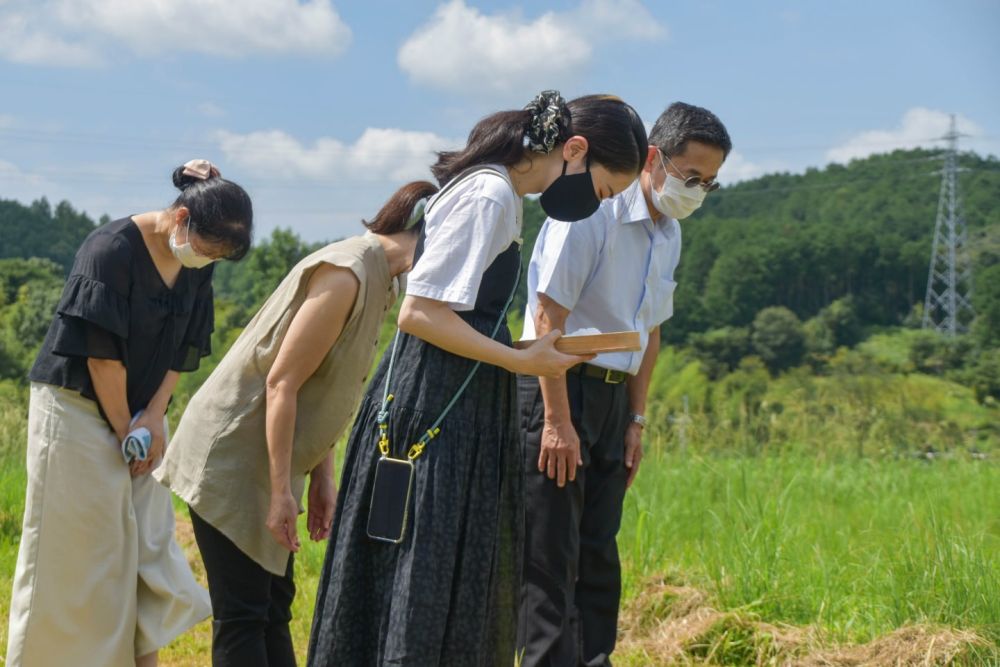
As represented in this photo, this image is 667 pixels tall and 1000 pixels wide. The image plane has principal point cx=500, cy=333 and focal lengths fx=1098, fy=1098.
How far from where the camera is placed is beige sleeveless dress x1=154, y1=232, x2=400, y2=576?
2.94m

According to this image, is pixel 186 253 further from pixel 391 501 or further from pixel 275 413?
pixel 391 501

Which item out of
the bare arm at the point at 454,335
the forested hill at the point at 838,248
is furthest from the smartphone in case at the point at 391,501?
the forested hill at the point at 838,248

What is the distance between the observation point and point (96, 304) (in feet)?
10.9

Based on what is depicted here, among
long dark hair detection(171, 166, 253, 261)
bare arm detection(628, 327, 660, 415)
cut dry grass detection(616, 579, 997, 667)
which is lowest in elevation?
cut dry grass detection(616, 579, 997, 667)

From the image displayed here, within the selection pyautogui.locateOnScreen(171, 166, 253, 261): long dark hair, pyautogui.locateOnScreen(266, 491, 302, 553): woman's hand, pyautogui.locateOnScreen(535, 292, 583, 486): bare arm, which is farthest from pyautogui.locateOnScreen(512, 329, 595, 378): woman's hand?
pyautogui.locateOnScreen(171, 166, 253, 261): long dark hair

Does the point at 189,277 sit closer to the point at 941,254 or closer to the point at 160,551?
the point at 160,551

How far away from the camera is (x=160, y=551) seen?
3.59 meters

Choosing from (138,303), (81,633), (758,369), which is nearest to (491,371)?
(138,303)

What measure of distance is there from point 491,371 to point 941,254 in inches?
2465

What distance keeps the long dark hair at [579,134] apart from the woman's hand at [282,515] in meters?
0.94

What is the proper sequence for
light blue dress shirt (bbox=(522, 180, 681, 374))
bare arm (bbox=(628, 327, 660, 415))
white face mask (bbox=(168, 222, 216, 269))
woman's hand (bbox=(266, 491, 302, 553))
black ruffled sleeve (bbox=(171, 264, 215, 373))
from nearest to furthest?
woman's hand (bbox=(266, 491, 302, 553))
white face mask (bbox=(168, 222, 216, 269))
light blue dress shirt (bbox=(522, 180, 681, 374))
black ruffled sleeve (bbox=(171, 264, 215, 373))
bare arm (bbox=(628, 327, 660, 415))

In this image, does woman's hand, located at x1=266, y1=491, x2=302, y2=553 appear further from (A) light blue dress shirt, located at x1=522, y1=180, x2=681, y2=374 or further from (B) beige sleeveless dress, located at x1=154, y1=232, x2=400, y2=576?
(A) light blue dress shirt, located at x1=522, y1=180, x2=681, y2=374

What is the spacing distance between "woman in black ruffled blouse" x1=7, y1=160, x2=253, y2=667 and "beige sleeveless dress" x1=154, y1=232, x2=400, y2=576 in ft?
1.60

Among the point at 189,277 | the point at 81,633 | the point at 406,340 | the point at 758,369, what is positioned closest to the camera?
the point at 406,340
